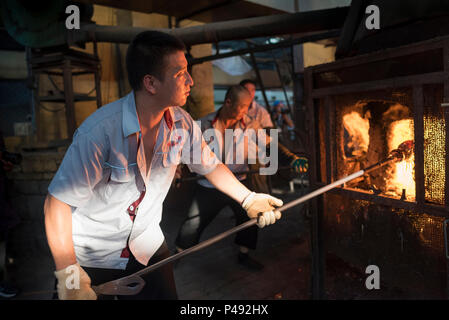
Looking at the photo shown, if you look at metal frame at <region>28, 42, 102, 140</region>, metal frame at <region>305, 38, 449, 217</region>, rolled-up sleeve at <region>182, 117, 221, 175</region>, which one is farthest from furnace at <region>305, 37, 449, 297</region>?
metal frame at <region>28, 42, 102, 140</region>

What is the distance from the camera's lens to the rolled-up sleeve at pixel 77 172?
1685mm

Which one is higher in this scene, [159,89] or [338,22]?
[338,22]

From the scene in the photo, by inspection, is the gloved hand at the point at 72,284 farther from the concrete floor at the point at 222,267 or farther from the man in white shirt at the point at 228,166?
the man in white shirt at the point at 228,166

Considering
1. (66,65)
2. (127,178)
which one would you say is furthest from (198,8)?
(127,178)

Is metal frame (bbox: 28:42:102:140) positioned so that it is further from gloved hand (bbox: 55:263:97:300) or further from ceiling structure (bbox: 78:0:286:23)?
gloved hand (bbox: 55:263:97:300)

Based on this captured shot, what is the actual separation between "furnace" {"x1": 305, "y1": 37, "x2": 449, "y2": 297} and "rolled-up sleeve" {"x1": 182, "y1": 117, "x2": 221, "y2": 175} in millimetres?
1238

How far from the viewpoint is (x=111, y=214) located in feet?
6.54

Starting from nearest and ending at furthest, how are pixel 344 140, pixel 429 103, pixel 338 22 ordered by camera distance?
pixel 429 103
pixel 344 140
pixel 338 22

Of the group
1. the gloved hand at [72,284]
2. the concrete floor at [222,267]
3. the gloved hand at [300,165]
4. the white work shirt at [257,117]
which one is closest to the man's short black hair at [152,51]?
the gloved hand at [72,284]
